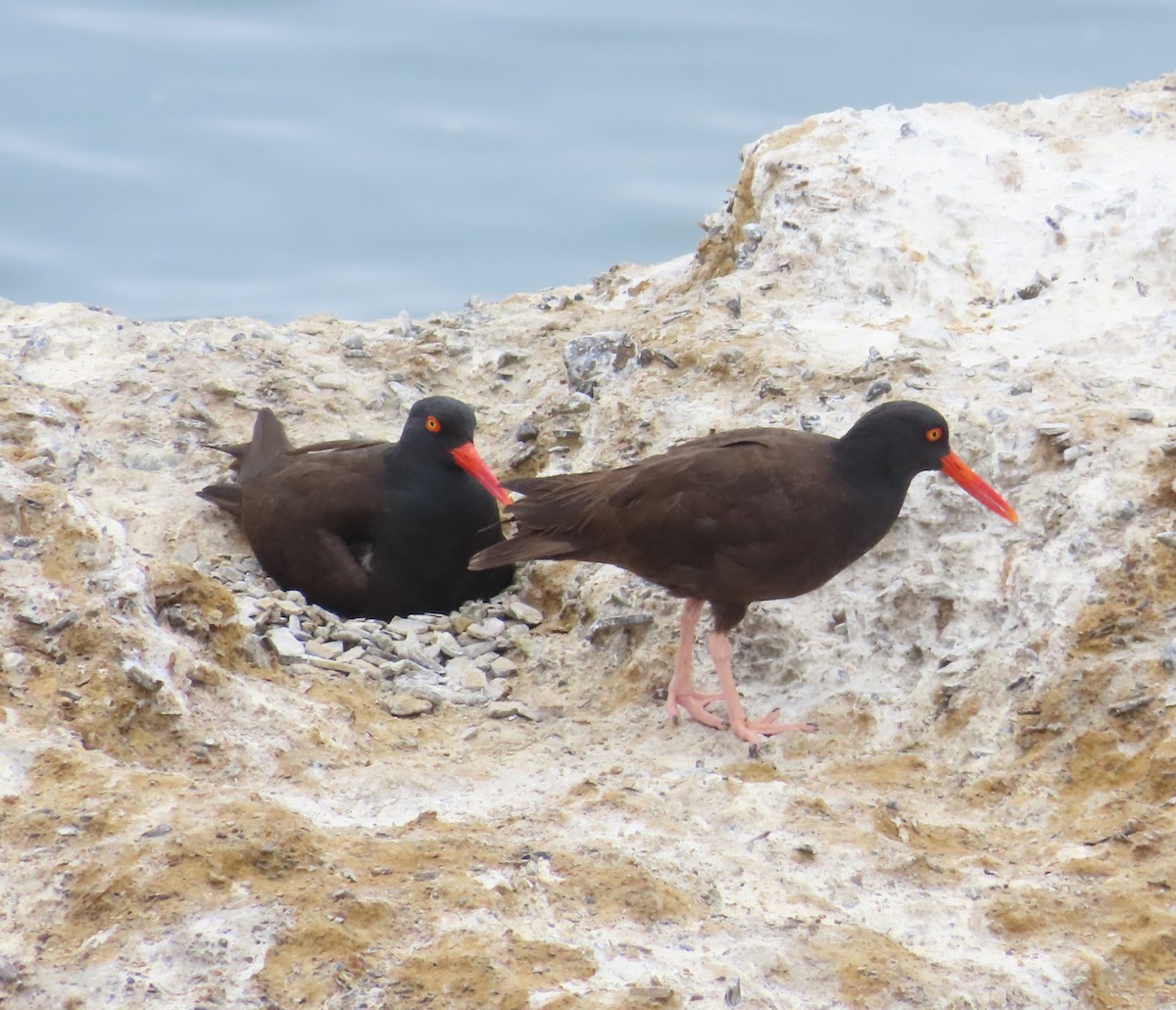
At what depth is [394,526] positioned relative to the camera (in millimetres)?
7215

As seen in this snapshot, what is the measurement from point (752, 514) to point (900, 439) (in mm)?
608

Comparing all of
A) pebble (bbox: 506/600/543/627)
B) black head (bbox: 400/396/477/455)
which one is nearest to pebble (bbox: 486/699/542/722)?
pebble (bbox: 506/600/543/627)

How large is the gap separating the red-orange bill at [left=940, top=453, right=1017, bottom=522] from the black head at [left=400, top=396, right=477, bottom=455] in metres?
2.36

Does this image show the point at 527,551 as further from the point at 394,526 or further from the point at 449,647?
the point at 394,526

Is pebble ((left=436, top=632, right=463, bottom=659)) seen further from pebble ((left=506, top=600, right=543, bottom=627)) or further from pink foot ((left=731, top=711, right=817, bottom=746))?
pink foot ((left=731, top=711, right=817, bottom=746))

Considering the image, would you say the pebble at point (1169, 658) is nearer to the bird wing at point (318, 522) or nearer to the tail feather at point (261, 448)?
the bird wing at point (318, 522)

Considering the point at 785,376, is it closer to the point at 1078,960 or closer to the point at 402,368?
the point at 402,368

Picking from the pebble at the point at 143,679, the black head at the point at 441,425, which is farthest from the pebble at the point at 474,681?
the pebble at the point at 143,679

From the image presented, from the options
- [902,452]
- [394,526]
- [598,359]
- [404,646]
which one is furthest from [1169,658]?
[394,526]

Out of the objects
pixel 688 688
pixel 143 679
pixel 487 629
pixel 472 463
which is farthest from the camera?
pixel 472 463

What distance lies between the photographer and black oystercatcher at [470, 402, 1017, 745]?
543cm

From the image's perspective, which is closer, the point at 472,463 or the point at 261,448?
the point at 472,463

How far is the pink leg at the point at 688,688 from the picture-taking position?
219 inches

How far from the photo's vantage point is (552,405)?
7.54 metres
